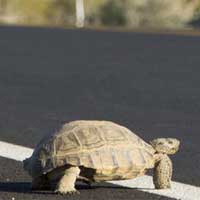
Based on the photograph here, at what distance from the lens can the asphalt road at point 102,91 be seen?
7887 mm

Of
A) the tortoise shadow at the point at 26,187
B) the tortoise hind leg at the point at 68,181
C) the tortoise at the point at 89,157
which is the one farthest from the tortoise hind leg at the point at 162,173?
the tortoise hind leg at the point at 68,181

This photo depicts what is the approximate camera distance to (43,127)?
391 inches

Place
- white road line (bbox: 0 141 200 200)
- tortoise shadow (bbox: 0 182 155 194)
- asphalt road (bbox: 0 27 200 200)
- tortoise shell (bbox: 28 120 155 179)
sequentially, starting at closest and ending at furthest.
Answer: tortoise shell (bbox: 28 120 155 179) < white road line (bbox: 0 141 200 200) < tortoise shadow (bbox: 0 182 155 194) < asphalt road (bbox: 0 27 200 200)

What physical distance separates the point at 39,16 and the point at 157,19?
10888 millimetres

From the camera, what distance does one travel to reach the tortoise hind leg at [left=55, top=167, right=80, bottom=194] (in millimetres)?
6547

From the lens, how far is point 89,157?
6508 mm

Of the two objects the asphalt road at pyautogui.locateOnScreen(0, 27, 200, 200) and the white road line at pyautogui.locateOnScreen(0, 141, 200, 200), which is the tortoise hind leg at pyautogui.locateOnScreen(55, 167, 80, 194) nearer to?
the asphalt road at pyautogui.locateOnScreen(0, 27, 200, 200)

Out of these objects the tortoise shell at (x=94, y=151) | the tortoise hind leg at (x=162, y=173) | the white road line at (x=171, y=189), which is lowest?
the white road line at (x=171, y=189)

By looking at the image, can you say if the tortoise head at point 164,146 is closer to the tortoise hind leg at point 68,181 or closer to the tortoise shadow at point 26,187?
the tortoise shadow at point 26,187

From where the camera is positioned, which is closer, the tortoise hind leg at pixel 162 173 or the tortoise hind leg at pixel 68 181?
the tortoise hind leg at pixel 68 181

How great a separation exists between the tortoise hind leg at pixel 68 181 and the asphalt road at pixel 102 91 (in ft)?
0.22

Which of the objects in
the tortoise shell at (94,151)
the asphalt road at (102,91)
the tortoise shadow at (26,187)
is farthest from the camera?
the asphalt road at (102,91)

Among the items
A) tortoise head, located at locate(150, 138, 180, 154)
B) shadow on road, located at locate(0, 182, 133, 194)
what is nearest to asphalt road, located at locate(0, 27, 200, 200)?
shadow on road, located at locate(0, 182, 133, 194)

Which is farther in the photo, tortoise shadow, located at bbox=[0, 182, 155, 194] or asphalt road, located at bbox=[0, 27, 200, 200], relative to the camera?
asphalt road, located at bbox=[0, 27, 200, 200]
